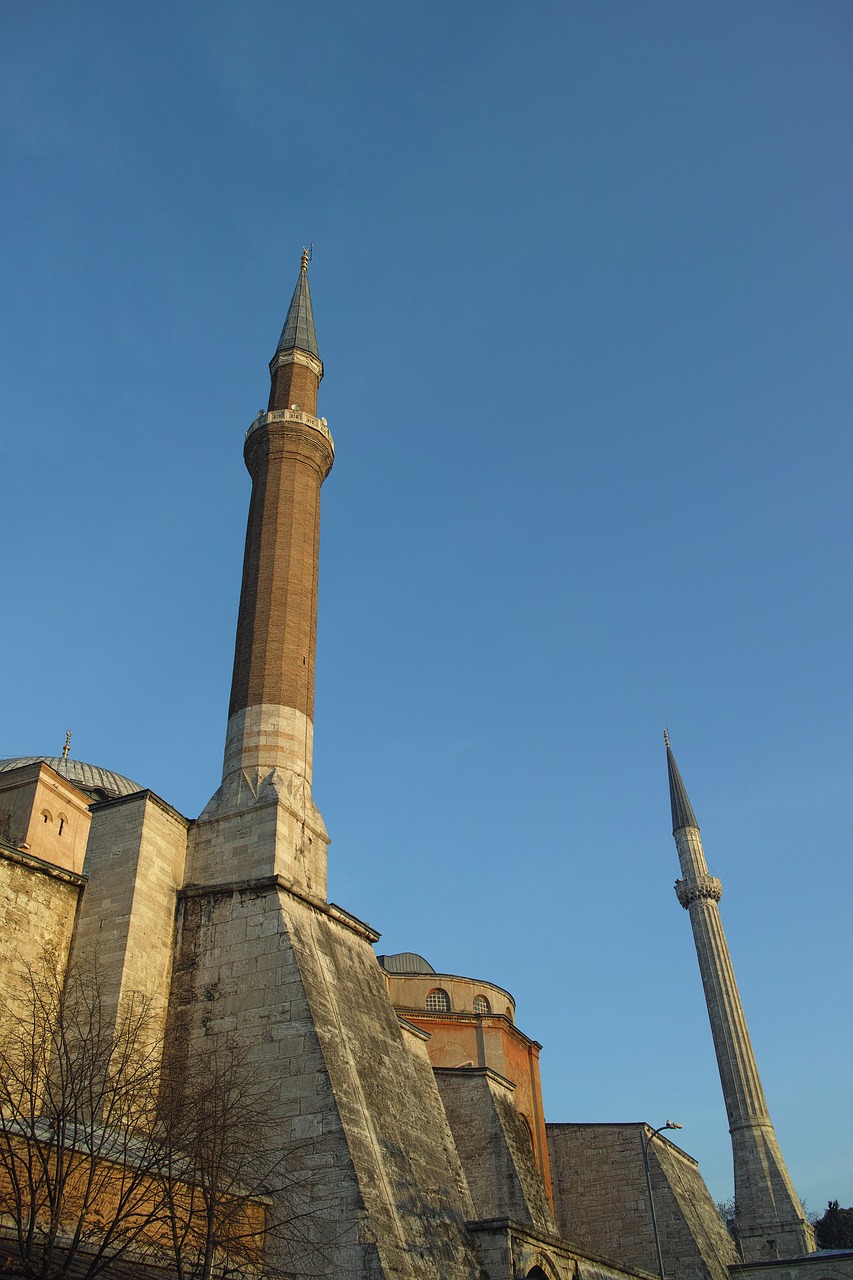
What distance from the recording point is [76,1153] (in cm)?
947

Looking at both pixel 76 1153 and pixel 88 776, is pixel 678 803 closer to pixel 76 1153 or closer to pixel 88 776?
pixel 88 776

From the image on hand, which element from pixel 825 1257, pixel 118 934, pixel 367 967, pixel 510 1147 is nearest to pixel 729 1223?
pixel 825 1257

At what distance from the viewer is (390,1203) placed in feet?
38.5

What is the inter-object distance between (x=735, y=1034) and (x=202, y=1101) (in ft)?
90.4

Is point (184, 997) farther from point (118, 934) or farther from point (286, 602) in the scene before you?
Answer: point (286, 602)

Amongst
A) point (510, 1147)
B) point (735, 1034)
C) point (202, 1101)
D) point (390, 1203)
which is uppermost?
point (735, 1034)

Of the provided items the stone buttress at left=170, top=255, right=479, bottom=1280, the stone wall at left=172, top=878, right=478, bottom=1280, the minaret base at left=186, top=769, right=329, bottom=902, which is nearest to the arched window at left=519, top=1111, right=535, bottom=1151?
the stone buttress at left=170, top=255, right=479, bottom=1280

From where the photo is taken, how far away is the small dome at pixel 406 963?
88.0 feet

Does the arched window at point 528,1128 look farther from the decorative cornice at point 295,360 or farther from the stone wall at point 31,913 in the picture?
the decorative cornice at point 295,360

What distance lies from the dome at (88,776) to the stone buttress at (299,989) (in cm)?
689

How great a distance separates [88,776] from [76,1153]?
52.1 ft

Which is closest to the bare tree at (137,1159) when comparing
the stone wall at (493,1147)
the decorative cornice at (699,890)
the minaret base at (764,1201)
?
the stone wall at (493,1147)

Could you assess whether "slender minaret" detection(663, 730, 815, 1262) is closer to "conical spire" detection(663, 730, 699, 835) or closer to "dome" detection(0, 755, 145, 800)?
"conical spire" detection(663, 730, 699, 835)

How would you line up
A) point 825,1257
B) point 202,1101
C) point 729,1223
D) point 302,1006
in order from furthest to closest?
point 729,1223 < point 825,1257 < point 302,1006 < point 202,1101
